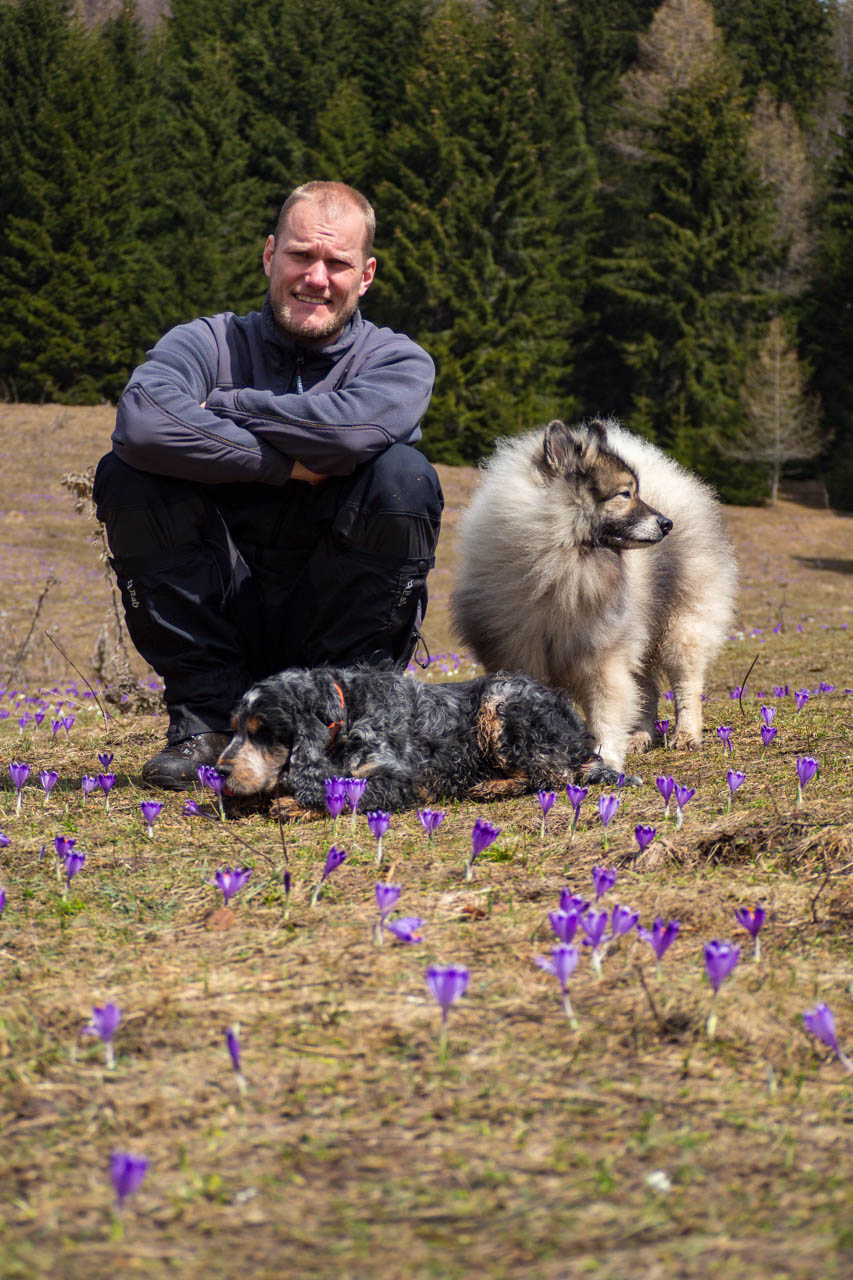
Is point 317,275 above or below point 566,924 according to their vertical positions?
above

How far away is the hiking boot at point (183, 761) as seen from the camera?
4883mm

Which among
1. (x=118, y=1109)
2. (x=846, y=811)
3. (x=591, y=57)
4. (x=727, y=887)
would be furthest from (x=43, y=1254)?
(x=591, y=57)

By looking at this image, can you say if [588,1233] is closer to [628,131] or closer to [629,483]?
[629,483]

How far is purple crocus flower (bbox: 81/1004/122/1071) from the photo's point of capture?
208 centimetres

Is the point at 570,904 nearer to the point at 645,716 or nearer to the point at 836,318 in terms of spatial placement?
the point at 645,716

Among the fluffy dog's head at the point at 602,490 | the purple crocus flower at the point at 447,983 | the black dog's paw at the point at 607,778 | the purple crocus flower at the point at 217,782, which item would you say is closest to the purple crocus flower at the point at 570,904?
the purple crocus flower at the point at 447,983

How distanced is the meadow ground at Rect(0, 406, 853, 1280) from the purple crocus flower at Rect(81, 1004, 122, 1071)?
35 mm

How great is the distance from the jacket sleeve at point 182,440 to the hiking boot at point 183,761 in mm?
1101

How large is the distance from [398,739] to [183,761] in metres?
0.96

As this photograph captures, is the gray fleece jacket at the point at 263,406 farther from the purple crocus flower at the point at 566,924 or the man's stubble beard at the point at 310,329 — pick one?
the purple crocus flower at the point at 566,924

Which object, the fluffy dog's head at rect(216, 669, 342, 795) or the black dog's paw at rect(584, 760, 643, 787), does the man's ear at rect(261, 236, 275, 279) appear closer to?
the fluffy dog's head at rect(216, 669, 342, 795)

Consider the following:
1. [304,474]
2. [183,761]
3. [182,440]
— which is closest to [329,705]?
[183,761]

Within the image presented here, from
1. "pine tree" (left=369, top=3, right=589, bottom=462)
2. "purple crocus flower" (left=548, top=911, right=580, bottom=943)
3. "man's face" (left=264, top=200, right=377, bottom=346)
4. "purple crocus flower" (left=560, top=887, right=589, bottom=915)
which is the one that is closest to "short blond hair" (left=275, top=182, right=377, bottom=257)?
"man's face" (left=264, top=200, right=377, bottom=346)

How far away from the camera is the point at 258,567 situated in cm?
545
